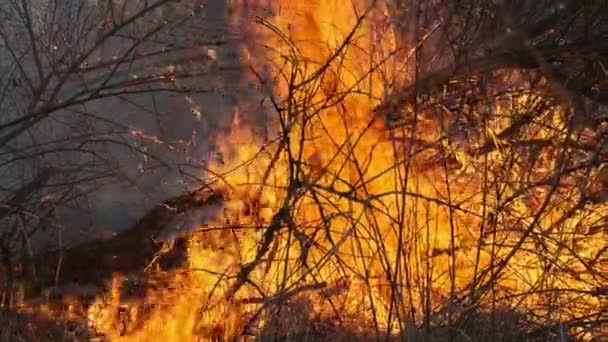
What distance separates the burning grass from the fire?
0.04 feet

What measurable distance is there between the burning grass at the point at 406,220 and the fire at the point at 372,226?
1 centimetres

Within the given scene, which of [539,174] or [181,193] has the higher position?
[181,193]

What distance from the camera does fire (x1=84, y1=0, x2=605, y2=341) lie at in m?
4.59

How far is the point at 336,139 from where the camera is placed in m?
5.42

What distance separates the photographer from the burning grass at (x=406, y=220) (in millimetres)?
4594

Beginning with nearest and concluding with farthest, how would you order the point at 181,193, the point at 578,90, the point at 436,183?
the point at 436,183 → the point at 578,90 → the point at 181,193

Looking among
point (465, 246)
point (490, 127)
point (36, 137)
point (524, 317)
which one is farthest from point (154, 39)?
point (524, 317)

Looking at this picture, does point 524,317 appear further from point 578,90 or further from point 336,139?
point 578,90

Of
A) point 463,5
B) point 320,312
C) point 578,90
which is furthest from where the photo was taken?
point 463,5

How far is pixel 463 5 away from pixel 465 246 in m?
2.19

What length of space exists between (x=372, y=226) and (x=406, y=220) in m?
0.19

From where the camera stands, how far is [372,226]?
4.56 metres

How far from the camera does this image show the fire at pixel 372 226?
15.1ft

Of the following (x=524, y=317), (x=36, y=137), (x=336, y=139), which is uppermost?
(x=36, y=137)
